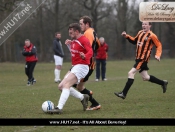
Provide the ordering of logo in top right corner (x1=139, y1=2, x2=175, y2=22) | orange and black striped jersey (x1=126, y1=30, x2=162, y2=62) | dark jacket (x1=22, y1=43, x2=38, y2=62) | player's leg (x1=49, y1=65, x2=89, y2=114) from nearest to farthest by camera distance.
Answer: player's leg (x1=49, y1=65, x2=89, y2=114) → logo in top right corner (x1=139, y1=2, x2=175, y2=22) → orange and black striped jersey (x1=126, y1=30, x2=162, y2=62) → dark jacket (x1=22, y1=43, x2=38, y2=62)

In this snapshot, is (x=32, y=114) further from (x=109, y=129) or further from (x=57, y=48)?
(x=57, y=48)

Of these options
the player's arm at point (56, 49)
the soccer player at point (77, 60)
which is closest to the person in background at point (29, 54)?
the player's arm at point (56, 49)

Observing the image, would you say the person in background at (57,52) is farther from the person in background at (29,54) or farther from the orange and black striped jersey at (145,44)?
the orange and black striped jersey at (145,44)

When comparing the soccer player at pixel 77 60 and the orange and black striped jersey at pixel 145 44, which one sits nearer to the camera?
the soccer player at pixel 77 60

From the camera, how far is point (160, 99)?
1041 centimetres

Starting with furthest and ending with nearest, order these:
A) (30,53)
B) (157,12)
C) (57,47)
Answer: (57,47)
(30,53)
(157,12)

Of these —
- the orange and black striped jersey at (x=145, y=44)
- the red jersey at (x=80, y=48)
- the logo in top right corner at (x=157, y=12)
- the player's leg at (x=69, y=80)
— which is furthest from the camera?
the orange and black striped jersey at (x=145, y=44)

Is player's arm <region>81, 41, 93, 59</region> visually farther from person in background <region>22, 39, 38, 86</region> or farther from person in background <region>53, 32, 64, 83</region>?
person in background <region>53, 32, 64, 83</region>

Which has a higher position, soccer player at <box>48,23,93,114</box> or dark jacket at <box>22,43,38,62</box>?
soccer player at <box>48,23,93,114</box>

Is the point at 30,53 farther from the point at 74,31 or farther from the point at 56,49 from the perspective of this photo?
the point at 74,31

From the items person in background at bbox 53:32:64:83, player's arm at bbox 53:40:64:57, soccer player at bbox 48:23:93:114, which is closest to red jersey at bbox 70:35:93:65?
soccer player at bbox 48:23:93:114

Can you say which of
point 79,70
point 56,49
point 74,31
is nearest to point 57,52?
point 56,49

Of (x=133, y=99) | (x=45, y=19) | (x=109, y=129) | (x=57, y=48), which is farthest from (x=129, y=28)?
(x=109, y=129)

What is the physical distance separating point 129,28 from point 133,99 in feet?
133
